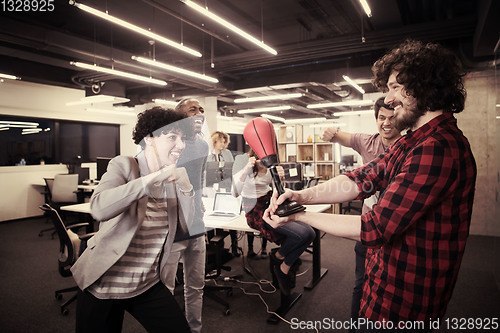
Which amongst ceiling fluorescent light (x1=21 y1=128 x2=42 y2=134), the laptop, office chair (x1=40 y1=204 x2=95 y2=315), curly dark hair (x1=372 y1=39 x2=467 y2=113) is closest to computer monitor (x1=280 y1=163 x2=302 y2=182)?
the laptop

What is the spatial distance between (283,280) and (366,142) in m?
1.46

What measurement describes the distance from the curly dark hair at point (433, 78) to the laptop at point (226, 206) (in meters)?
2.59

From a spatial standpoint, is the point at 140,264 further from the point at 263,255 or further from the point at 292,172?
the point at 292,172

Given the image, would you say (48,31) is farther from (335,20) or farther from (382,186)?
(382,186)

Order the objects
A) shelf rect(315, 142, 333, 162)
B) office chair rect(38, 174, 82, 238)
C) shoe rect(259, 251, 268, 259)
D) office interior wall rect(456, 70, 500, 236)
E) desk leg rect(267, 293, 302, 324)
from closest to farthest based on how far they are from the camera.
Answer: desk leg rect(267, 293, 302, 324), shoe rect(259, 251, 268, 259), office interior wall rect(456, 70, 500, 236), office chair rect(38, 174, 82, 238), shelf rect(315, 142, 333, 162)

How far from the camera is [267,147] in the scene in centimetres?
99

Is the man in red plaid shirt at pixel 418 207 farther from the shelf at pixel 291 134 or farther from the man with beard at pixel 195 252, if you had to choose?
the shelf at pixel 291 134

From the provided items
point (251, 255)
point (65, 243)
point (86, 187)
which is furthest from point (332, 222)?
point (86, 187)

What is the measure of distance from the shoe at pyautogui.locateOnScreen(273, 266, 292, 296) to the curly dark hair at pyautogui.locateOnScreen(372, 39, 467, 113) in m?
2.21

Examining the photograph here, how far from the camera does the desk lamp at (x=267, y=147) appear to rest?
3.16 ft

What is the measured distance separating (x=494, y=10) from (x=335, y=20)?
3.06 meters

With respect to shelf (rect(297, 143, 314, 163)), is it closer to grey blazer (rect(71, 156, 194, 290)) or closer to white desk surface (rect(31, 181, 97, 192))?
white desk surface (rect(31, 181, 97, 192))

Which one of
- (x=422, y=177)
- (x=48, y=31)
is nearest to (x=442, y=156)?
(x=422, y=177)

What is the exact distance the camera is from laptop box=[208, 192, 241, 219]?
11.1 feet
